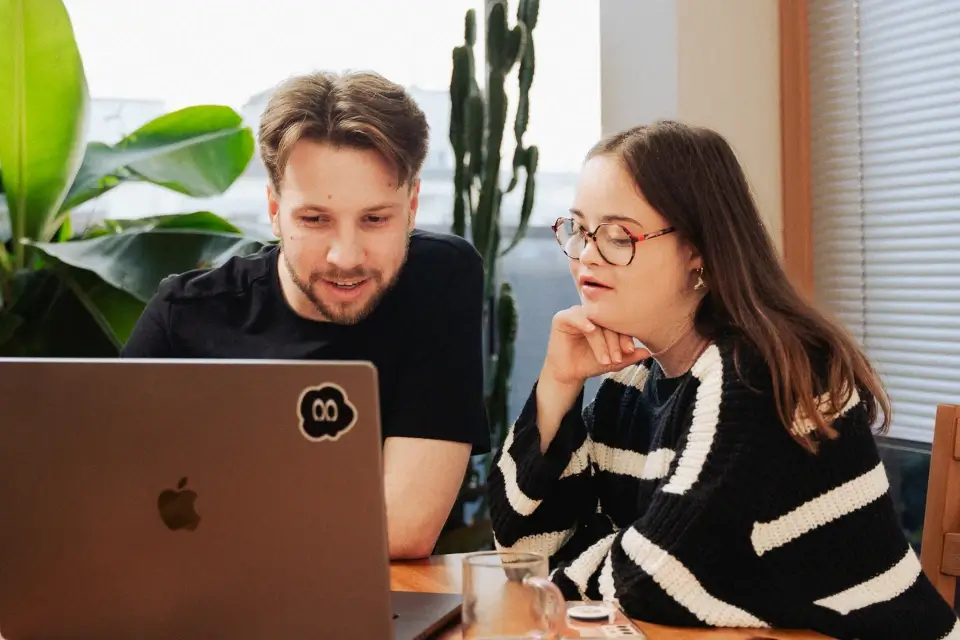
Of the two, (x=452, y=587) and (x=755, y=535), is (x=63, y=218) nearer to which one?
(x=452, y=587)

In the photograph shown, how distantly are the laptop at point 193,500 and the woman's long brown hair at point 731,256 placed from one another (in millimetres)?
627

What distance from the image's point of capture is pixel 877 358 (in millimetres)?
2697

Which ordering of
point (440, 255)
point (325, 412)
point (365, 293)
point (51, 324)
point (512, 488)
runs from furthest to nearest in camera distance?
point (51, 324) → point (440, 255) → point (365, 293) → point (512, 488) → point (325, 412)

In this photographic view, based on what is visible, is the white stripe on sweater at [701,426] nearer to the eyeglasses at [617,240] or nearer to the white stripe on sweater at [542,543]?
the eyeglasses at [617,240]

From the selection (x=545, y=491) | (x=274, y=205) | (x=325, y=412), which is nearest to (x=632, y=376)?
(x=545, y=491)

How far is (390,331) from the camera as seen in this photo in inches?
64.8

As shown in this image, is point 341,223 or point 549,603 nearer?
point 549,603

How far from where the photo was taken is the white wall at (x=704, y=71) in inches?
104

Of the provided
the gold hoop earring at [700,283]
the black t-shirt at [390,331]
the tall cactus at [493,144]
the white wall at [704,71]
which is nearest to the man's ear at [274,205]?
the black t-shirt at [390,331]

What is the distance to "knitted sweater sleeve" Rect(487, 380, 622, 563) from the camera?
4.82 feet

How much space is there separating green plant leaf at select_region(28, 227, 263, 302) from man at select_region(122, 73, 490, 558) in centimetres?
46

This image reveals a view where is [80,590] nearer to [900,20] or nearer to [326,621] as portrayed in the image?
[326,621]

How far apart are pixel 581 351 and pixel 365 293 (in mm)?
343

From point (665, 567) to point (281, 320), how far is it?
2.56 ft
